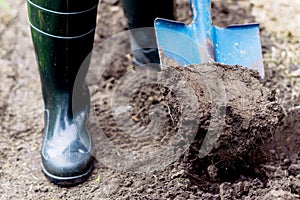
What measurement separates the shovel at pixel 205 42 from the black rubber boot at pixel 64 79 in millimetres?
229

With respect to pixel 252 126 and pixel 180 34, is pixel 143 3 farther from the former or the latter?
pixel 252 126

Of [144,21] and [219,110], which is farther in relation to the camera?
[144,21]

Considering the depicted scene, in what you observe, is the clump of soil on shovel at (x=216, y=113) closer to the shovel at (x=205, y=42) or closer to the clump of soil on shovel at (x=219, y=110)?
the clump of soil on shovel at (x=219, y=110)

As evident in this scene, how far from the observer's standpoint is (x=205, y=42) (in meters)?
1.70

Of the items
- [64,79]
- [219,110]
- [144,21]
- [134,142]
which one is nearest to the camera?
[219,110]

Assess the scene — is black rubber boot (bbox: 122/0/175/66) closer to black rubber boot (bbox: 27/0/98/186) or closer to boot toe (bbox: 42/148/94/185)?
black rubber boot (bbox: 27/0/98/186)

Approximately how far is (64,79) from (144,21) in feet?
1.54

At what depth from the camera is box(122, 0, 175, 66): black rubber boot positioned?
1.93 meters

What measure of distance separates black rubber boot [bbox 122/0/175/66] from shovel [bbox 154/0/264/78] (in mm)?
213

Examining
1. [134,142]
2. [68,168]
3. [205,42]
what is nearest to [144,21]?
[205,42]

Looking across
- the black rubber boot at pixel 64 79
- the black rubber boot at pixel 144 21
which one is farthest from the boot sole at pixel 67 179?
the black rubber boot at pixel 144 21

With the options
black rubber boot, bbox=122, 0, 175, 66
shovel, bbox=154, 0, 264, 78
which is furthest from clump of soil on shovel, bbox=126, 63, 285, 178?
black rubber boot, bbox=122, 0, 175, 66

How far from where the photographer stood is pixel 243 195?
1536 mm

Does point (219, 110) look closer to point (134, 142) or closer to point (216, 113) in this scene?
point (216, 113)
